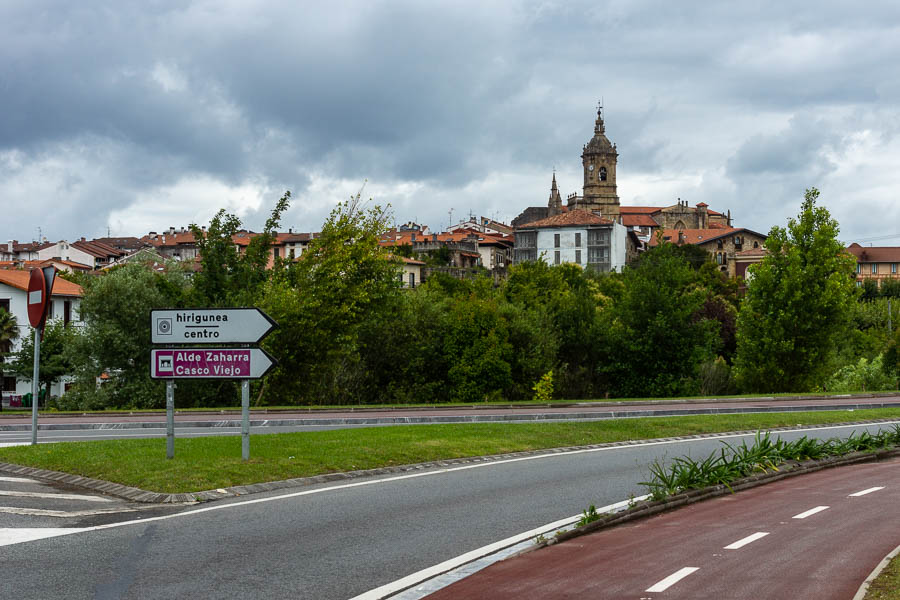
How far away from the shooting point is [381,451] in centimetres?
1667

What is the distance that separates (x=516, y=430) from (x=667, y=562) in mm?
12875

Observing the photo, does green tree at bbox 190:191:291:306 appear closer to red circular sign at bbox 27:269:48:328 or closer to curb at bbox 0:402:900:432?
curb at bbox 0:402:900:432

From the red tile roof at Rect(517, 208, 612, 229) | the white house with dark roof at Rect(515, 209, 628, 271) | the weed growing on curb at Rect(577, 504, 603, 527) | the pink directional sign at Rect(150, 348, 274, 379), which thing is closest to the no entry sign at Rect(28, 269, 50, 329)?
the pink directional sign at Rect(150, 348, 274, 379)

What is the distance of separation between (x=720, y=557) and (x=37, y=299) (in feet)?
41.3

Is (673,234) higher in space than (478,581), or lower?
higher

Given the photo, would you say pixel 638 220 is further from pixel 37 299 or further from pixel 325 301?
pixel 37 299

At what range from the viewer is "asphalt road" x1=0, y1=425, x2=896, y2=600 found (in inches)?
309

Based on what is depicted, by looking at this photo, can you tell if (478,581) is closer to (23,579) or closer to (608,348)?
(23,579)

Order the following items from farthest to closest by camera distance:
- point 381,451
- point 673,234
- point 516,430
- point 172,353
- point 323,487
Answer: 1. point 673,234
2. point 516,430
3. point 381,451
4. point 172,353
5. point 323,487

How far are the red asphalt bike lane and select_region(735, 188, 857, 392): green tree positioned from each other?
38.7 metres

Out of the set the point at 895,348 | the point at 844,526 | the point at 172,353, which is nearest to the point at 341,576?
the point at 844,526

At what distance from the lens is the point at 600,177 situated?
7480 inches

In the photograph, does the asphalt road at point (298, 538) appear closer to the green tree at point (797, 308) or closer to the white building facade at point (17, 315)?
the green tree at point (797, 308)

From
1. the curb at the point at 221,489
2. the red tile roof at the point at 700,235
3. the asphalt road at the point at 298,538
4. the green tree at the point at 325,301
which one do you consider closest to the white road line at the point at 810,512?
the curb at the point at 221,489
